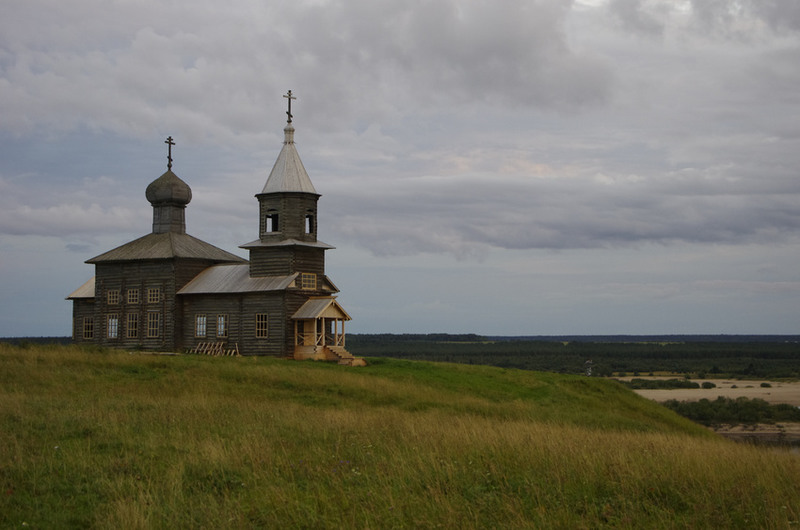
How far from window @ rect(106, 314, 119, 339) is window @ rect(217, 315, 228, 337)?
6838 mm

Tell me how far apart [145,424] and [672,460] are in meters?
9.30

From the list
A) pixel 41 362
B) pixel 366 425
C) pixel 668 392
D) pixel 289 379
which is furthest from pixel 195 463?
pixel 668 392

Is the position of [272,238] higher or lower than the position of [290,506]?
higher

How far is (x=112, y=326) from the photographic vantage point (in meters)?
42.4

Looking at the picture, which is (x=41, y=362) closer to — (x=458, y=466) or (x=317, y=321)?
(x=317, y=321)

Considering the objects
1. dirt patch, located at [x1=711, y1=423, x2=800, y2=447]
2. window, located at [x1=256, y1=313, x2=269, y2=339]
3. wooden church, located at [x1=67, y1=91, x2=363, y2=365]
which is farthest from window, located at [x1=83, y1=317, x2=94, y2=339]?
dirt patch, located at [x1=711, y1=423, x2=800, y2=447]

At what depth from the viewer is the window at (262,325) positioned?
3788 centimetres

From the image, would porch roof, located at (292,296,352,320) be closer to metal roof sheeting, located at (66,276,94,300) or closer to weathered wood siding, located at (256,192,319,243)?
weathered wood siding, located at (256,192,319,243)

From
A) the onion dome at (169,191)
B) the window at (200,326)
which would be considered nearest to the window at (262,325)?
the window at (200,326)

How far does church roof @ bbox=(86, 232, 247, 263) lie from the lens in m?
41.2

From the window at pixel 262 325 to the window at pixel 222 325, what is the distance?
207 centimetres

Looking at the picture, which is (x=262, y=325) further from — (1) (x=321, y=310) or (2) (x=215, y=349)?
(1) (x=321, y=310)

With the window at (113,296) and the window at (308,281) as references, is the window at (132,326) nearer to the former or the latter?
the window at (113,296)

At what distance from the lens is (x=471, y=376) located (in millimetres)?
34094
